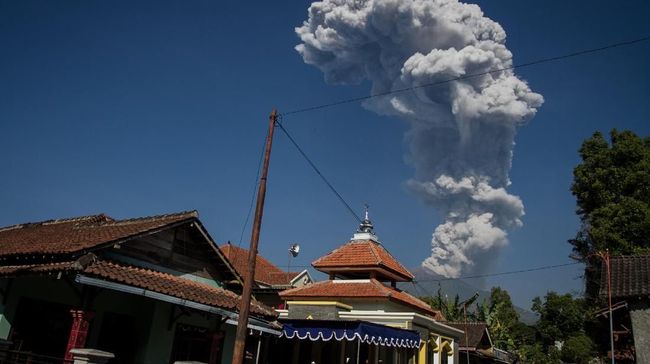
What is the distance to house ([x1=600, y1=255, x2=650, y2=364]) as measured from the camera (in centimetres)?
1438

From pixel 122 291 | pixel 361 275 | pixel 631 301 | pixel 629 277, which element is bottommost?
pixel 122 291

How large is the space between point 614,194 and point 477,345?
49.3 feet

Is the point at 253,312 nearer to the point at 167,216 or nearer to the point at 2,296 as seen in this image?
the point at 167,216

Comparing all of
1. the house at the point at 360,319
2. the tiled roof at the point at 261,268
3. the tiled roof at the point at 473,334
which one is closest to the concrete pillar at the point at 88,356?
the house at the point at 360,319

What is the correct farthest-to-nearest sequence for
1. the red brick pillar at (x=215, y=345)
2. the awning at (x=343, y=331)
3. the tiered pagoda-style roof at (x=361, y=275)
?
1. the tiered pagoda-style roof at (x=361, y=275)
2. the awning at (x=343, y=331)
3. the red brick pillar at (x=215, y=345)

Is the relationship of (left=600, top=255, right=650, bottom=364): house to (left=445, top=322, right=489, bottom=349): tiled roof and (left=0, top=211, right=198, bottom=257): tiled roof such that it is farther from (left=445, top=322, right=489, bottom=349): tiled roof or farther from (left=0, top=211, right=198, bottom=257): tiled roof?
(left=445, top=322, right=489, bottom=349): tiled roof

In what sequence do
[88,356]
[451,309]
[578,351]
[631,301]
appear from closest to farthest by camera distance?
[88,356], [631,301], [578,351], [451,309]

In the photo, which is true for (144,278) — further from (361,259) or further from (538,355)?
(538,355)

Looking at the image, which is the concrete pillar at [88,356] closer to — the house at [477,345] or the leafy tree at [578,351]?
the house at [477,345]

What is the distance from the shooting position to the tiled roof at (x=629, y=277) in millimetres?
14852

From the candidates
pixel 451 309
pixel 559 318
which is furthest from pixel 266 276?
pixel 559 318

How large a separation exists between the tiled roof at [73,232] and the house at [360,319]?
22.3ft

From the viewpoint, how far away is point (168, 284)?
42.4 ft

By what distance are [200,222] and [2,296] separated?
5.75 meters
